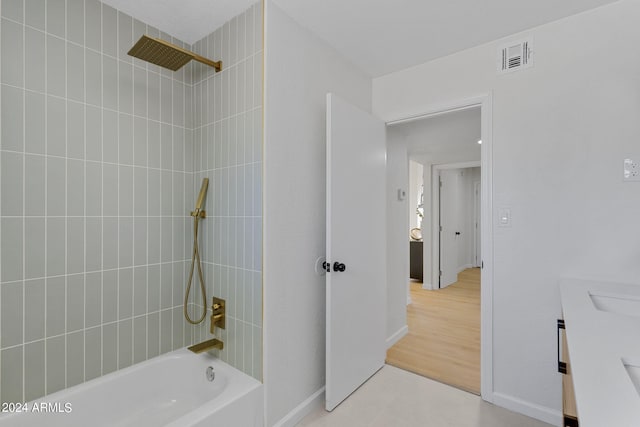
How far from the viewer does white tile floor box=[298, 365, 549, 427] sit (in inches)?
70.1

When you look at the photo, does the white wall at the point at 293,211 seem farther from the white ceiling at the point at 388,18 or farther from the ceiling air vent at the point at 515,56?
the ceiling air vent at the point at 515,56

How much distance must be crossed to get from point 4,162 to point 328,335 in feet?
6.15

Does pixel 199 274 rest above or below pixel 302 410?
above

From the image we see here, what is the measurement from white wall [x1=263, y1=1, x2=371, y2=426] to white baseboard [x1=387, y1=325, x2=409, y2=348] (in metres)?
1.03

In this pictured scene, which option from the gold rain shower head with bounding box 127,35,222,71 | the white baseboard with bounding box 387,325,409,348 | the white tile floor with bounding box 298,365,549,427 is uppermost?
the gold rain shower head with bounding box 127,35,222,71

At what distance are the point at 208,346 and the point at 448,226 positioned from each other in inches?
187

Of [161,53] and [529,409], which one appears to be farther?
[529,409]

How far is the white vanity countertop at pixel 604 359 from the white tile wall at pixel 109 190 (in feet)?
4.45

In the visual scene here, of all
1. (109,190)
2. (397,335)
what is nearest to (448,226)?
(397,335)

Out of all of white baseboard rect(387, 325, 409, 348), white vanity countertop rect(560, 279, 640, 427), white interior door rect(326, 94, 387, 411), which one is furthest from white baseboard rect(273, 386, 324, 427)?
white vanity countertop rect(560, 279, 640, 427)

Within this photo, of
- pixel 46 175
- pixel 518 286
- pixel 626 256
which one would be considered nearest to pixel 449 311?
pixel 518 286

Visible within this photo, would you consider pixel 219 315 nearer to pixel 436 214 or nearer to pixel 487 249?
pixel 487 249

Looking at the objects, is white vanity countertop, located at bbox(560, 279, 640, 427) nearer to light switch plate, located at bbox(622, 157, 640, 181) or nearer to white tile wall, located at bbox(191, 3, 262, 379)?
light switch plate, located at bbox(622, 157, 640, 181)

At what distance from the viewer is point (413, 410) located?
190cm
